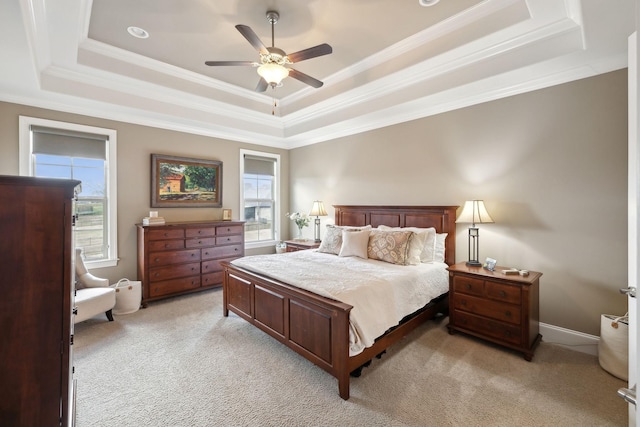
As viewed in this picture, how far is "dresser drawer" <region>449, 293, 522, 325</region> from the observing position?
8.80ft

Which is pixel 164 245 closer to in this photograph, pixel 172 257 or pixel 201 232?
pixel 172 257

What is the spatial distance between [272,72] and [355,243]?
2.23m

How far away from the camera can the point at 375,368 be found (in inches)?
97.4

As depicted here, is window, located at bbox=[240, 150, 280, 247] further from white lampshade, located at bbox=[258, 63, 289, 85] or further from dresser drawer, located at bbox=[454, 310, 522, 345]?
dresser drawer, located at bbox=[454, 310, 522, 345]

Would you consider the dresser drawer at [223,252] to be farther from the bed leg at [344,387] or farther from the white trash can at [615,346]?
the white trash can at [615,346]

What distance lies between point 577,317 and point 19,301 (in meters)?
4.20

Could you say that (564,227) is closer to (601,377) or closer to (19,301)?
(601,377)

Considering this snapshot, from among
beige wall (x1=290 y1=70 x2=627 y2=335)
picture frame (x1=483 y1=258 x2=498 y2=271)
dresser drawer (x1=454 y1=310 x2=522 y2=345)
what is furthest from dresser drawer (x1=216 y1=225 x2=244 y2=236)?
picture frame (x1=483 y1=258 x2=498 y2=271)

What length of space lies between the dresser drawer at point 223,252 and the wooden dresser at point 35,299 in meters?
3.25

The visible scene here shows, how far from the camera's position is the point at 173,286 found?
418 cm

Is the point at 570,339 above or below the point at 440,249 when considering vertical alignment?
below

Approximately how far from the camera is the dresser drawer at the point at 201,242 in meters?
4.32

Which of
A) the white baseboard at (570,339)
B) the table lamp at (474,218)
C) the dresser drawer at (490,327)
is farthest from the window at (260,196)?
the white baseboard at (570,339)

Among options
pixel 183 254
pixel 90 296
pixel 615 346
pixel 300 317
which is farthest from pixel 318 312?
pixel 183 254
